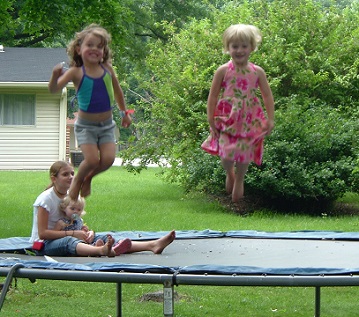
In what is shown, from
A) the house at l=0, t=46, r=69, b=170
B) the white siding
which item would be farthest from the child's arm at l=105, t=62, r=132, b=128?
the white siding

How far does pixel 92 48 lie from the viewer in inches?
145

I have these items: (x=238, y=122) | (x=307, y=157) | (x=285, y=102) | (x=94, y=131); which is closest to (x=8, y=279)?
(x=94, y=131)

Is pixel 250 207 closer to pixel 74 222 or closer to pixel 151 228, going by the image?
pixel 151 228

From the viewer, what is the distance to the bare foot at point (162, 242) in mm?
5594

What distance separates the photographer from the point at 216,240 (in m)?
6.63

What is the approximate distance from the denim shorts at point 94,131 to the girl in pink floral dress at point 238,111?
18.5 inches

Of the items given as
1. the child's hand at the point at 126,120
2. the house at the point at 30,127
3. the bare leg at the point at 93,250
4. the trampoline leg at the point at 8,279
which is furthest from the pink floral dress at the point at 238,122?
the house at the point at 30,127

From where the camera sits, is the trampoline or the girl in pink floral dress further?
the trampoline

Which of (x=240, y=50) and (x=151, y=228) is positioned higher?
(x=240, y=50)

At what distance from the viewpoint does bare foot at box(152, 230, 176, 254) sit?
18.4ft

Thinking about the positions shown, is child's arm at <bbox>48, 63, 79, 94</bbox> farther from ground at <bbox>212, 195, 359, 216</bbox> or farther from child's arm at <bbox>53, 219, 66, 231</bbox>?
ground at <bbox>212, 195, 359, 216</bbox>

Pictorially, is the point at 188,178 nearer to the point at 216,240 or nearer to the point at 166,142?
the point at 166,142

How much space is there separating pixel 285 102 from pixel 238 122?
6.73 m

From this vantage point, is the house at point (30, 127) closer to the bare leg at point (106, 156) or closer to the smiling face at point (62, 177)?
the smiling face at point (62, 177)
